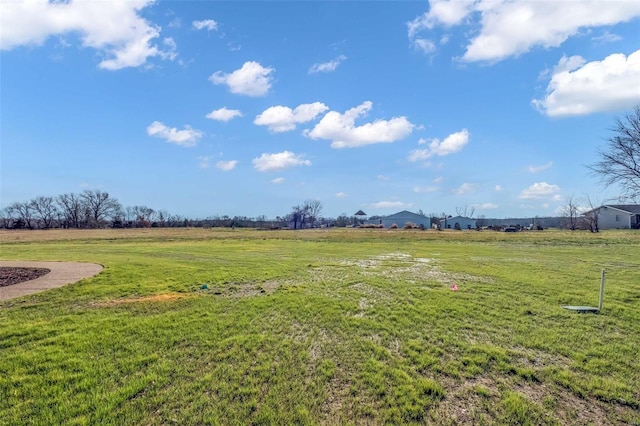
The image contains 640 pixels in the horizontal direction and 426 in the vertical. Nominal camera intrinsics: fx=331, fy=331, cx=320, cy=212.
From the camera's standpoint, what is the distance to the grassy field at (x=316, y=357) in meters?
3.15

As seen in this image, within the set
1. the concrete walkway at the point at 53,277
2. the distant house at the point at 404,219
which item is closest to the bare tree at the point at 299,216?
the distant house at the point at 404,219

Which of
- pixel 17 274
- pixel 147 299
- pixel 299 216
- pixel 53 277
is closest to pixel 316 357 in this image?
pixel 147 299

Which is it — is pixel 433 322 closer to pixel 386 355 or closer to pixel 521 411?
pixel 386 355

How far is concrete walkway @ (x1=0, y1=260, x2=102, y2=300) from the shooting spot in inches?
304

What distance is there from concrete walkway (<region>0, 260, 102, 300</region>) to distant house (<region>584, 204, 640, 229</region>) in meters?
65.5

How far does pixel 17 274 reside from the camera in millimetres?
9695

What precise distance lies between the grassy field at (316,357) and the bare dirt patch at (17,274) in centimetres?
215

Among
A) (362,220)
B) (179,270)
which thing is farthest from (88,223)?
(179,270)

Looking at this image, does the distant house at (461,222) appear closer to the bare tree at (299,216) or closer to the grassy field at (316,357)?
the bare tree at (299,216)

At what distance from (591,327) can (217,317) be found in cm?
631

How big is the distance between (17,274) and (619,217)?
7292 centimetres

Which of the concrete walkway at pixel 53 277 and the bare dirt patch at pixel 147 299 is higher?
the concrete walkway at pixel 53 277

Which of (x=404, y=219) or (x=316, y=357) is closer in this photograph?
(x=316, y=357)

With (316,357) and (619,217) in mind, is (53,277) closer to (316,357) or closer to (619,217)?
(316,357)
